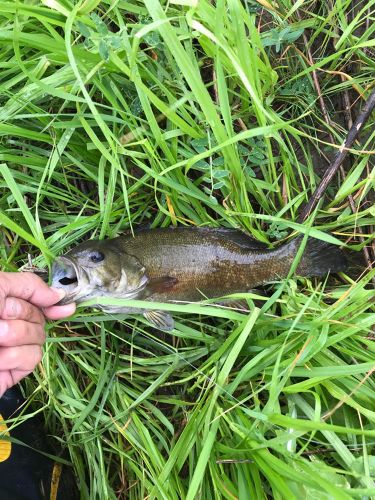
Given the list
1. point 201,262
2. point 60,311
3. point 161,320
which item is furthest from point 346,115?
point 60,311

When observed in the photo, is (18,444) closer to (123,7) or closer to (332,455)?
Result: (332,455)

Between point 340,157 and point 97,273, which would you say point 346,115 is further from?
point 97,273

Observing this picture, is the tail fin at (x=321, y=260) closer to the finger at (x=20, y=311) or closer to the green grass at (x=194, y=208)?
the green grass at (x=194, y=208)

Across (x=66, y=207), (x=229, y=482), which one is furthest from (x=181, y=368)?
(x=66, y=207)

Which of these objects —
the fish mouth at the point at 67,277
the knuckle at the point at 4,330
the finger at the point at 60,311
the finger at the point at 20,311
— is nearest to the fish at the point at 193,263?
the fish mouth at the point at 67,277

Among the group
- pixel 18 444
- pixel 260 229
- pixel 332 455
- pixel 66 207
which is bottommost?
pixel 18 444

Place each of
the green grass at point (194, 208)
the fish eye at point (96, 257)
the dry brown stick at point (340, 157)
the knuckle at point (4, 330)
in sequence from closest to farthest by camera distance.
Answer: the knuckle at point (4, 330) → the green grass at point (194, 208) → the fish eye at point (96, 257) → the dry brown stick at point (340, 157)
